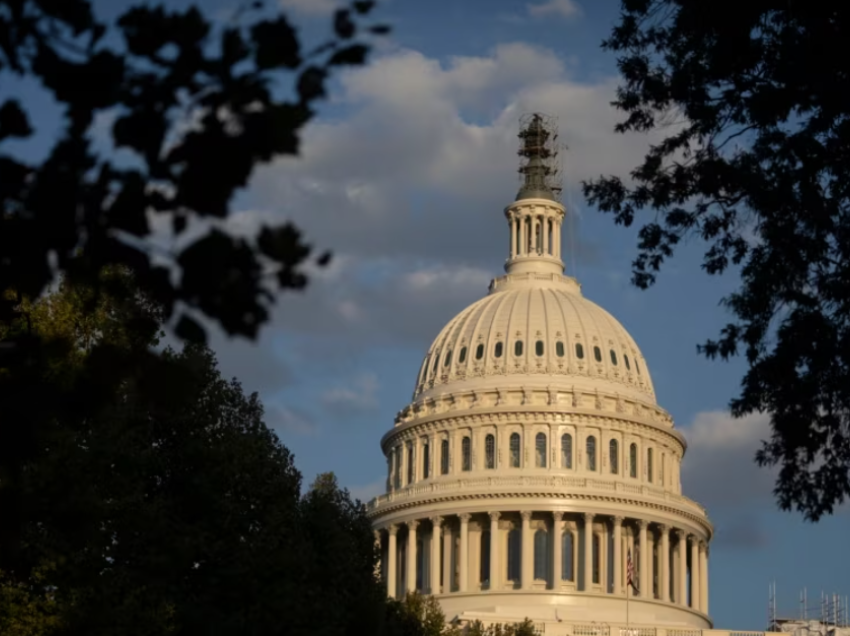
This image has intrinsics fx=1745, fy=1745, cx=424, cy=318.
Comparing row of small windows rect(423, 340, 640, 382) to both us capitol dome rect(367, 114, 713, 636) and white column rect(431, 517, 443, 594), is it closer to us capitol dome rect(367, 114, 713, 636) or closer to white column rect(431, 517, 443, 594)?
us capitol dome rect(367, 114, 713, 636)

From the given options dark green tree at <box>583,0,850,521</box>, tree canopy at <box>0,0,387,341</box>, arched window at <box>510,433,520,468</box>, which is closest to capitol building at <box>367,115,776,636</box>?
arched window at <box>510,433,520,468</box>

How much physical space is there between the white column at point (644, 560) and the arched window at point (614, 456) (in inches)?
197

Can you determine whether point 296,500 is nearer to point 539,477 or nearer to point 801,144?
point 801,144

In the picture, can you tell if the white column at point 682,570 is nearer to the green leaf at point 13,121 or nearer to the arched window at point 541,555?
the arched window at point 541,555

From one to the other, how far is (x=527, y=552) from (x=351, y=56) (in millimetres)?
127821

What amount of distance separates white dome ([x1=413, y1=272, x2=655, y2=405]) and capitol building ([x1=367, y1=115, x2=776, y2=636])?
0.15m

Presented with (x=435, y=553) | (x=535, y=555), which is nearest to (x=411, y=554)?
(x=435, y=553)

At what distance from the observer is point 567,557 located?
465 feet

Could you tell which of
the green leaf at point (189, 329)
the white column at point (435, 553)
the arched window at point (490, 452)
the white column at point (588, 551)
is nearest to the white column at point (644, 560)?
the white column at point (588, 551)

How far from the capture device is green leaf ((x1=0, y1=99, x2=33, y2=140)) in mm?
13758

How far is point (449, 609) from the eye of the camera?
138 metres

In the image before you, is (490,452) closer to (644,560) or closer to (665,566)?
(644,560)

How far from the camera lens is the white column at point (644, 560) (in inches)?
5502

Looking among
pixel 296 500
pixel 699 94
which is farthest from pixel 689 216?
pixel 296 500
